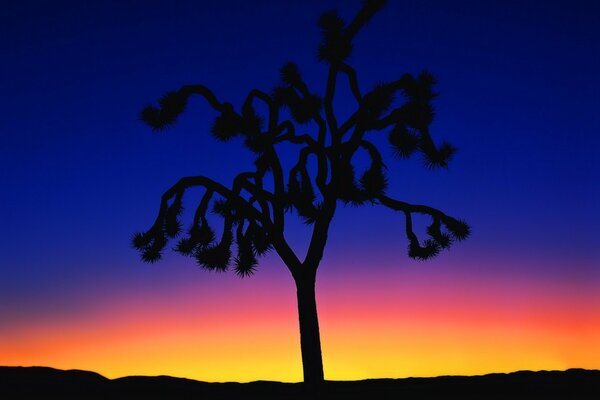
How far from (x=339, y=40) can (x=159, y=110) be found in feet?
10.1

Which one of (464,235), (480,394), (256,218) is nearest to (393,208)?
(464,235)

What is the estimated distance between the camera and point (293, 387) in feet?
33.3

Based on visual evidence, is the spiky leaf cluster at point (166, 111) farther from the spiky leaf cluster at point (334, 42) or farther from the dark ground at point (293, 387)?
the dark ground at point (293, 387)

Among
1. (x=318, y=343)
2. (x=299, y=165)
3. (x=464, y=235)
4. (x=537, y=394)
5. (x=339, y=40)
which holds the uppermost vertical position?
(x=339, y=40)

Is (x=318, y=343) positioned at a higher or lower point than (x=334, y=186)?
lower

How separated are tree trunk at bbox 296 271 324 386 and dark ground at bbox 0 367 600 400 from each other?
232 mm

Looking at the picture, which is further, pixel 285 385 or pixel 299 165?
pixel 285 385

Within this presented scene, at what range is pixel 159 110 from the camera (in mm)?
9578

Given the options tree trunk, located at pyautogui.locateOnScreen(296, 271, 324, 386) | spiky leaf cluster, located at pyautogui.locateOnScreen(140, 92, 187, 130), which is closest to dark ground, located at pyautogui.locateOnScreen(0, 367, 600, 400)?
tree trunk, located at pyautogui.locateOnScreen(296, 271, 324, 386)

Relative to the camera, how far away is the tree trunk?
8148mm

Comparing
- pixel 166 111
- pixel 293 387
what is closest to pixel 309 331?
pixel 293 387

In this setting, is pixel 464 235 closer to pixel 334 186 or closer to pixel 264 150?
pixel 334 186

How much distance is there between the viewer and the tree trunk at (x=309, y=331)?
8.15 metres

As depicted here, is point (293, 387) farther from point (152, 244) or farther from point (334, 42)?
point (334, 42)
